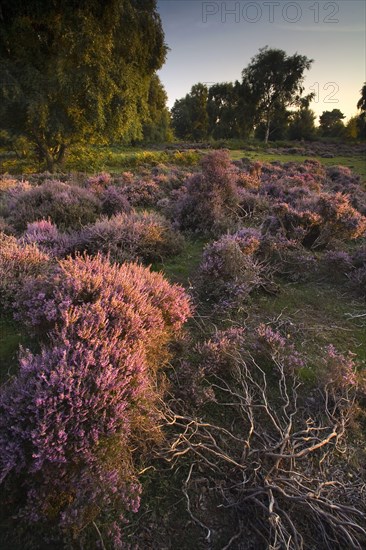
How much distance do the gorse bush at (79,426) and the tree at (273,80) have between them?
189 feet

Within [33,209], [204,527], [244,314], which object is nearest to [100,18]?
[33,209]

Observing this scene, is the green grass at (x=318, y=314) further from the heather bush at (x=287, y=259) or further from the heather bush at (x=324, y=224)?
the heather bush at (x=324, y=224)

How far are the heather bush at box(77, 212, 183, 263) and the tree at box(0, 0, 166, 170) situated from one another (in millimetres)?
13355

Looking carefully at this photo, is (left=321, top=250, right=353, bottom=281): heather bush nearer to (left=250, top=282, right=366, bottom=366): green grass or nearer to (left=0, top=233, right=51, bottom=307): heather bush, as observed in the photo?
(left=250, top=282, right=366, bottom=366): green grass

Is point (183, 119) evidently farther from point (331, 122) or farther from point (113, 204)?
point (113, 204)

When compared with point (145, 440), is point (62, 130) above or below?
above

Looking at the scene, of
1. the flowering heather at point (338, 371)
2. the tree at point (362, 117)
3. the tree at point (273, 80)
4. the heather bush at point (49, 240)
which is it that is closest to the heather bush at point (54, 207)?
the heather bush at point (49, 240)

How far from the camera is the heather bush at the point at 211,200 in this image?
812cm

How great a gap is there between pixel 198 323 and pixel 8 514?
2769 mm

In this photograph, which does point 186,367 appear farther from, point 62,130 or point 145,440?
point 62,130

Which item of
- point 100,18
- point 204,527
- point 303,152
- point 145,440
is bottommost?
point 204,527

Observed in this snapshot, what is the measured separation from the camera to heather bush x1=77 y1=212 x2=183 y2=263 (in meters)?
5.78

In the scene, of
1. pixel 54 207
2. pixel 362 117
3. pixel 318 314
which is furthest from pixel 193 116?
pixel 318 314

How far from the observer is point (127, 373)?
241 cm
